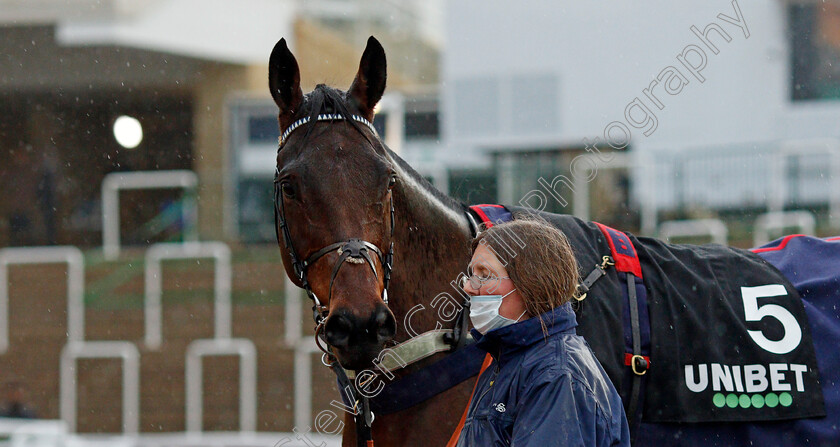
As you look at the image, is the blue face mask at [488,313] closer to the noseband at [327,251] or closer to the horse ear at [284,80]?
the noseband at [327,251]

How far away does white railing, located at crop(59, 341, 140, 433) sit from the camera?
8.38 metres

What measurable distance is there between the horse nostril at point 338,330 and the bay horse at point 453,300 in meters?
0.11

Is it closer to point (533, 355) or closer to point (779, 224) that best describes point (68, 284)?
point (779, 224)

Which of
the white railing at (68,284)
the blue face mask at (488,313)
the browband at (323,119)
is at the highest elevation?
the browband at (323,119)

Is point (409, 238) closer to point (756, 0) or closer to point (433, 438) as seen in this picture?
point (433, 438)

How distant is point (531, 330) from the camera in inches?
76.0

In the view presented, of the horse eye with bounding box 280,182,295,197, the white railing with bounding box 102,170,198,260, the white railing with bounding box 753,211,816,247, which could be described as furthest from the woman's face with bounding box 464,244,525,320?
the white railing with bounding box 102,170,198,260

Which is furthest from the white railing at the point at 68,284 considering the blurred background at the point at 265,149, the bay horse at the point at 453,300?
the bay horse at the point at 453,300

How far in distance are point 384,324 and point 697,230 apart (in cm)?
599

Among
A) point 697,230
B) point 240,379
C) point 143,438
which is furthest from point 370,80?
point 143,438

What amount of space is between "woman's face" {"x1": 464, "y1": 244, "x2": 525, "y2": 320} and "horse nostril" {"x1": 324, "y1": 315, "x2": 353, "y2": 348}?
1.50 feet

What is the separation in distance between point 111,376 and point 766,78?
26.5 feet

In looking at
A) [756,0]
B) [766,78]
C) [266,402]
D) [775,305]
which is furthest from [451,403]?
[756,0]

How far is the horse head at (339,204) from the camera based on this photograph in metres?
2.40
